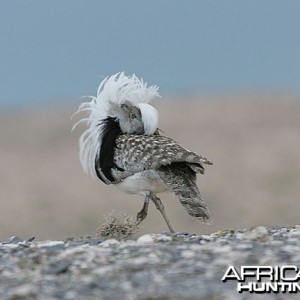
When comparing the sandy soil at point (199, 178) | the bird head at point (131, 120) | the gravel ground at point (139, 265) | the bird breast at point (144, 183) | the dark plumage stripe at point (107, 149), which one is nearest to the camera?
the gravel ground at point (139, 265)

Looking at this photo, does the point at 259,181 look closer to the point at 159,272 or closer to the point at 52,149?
the point at 52,149

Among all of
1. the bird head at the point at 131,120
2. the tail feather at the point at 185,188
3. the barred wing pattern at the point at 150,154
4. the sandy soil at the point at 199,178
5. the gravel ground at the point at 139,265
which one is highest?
the sandy soil at the point at 199,178

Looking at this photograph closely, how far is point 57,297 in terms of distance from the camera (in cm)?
748

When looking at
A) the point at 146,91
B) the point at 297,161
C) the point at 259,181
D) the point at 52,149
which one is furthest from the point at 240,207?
the point at 146,91

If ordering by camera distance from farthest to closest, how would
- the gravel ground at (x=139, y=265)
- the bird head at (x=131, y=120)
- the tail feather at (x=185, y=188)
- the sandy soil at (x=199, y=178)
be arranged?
the sandy soil at (x=199, y=178), the bird head at (x=131, y=120), the tail feather at (x=185, y=188), the gravel ground at (x=139, y=265)

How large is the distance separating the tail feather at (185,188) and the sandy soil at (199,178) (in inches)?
343

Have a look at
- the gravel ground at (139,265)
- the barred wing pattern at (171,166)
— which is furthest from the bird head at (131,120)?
the gravel ground at (139,265)

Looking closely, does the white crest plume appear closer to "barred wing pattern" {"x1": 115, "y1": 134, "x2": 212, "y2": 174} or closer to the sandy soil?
"barred wing pattern" {"x1": 115, "y1": 134, "x2": 212, "y2": 174}

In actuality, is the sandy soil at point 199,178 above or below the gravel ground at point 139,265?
above

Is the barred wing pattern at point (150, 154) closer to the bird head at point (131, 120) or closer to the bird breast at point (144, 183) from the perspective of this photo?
the bird breast at point (144, 183)

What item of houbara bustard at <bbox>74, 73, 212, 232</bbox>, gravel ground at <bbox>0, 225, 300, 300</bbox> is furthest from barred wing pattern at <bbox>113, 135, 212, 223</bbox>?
gravel ground at <bbox>0, 225, 300, 300</bbox>

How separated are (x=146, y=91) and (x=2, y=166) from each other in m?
21.1

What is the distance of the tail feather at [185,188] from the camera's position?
10789 mm

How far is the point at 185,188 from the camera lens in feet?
35.9
